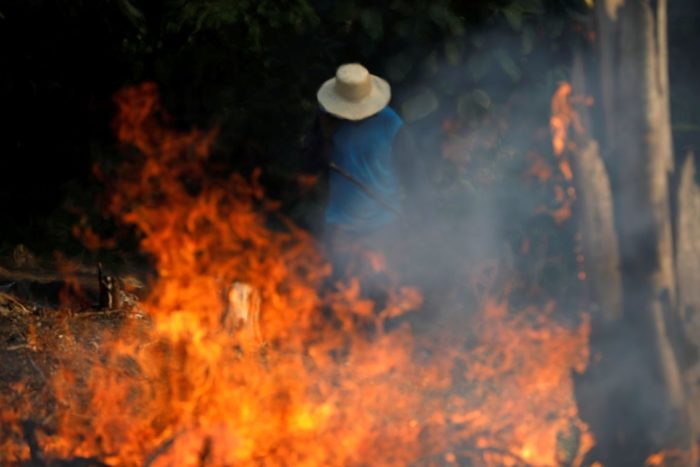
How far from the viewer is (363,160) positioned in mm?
6930

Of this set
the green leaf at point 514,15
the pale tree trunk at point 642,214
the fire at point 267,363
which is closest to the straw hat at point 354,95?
the green leaf at point 514,15

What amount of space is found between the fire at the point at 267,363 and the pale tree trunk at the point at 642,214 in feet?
1.61

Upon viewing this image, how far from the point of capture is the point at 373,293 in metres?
7.61

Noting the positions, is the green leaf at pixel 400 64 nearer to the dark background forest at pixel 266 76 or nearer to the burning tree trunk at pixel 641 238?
the dark background forest at pixel 266 76

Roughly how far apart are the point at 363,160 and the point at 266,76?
55.3 inches

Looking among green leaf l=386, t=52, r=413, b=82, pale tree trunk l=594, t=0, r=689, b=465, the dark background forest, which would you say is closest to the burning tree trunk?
pale tree trunk l=594, t=0, r=689, b=465

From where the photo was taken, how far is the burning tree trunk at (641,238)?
4602 mm

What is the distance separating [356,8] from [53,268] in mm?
3651

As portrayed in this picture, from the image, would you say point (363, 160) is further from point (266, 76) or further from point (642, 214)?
point (642, 214)

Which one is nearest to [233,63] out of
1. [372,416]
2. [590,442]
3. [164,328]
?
[164,328]

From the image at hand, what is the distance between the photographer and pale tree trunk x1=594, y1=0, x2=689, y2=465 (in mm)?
4602

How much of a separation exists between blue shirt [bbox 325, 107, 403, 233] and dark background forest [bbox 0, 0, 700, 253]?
388mm

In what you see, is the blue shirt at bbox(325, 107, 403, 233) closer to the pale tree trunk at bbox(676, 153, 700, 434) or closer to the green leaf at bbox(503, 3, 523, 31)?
the green leaf at bbox(503, 3, 523, 31)

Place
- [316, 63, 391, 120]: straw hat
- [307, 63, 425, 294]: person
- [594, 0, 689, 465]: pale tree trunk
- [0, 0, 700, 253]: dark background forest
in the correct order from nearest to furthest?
1. [594, 0, 689, 465]: pale tree trunk
2. [316, 63, 391, 120]: straw hat
3. [307, 63, 425, 294]: person
4. [0, 0, 700, 253]: dark background forest
